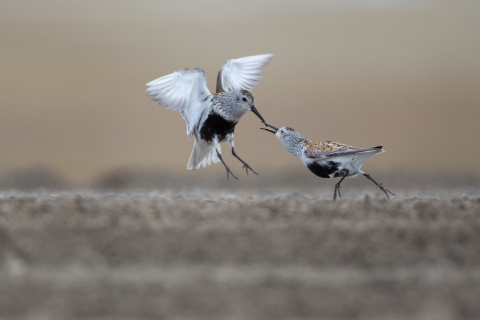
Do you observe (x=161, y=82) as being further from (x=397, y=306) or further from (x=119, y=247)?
(x=397, y=306)

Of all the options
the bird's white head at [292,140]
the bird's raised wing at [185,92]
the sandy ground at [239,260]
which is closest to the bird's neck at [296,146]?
the bird's white head at [292,140]

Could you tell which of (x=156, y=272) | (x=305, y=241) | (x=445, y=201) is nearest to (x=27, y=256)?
(x=156, y=272)

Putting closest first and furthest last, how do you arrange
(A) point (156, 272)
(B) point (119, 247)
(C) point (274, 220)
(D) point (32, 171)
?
(A) point (156, 272) < (B) point (119, 247) < (C) point (274, 220) < (D) point (32, 171)

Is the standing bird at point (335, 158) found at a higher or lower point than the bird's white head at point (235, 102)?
lower

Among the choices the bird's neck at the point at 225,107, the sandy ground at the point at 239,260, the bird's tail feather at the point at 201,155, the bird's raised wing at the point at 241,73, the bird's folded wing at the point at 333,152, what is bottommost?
the sandy ground at the point at 239,260

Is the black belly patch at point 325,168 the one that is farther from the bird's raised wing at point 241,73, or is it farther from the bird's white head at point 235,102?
the bird's raised wing at point 241,73

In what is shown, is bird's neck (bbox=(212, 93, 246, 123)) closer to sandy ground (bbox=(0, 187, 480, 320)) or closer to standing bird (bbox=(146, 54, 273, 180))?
standing bird (bbox=(146, 54, 273, 180))
